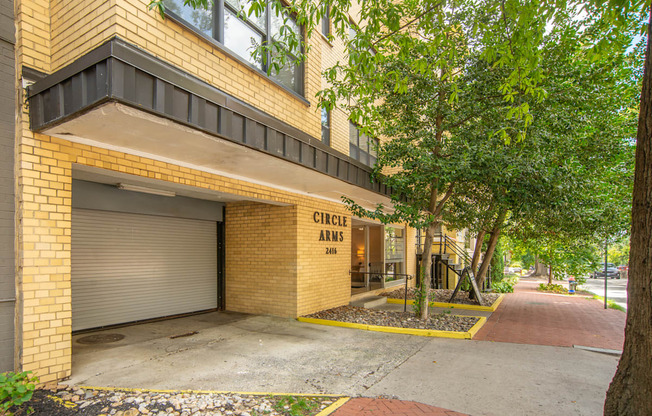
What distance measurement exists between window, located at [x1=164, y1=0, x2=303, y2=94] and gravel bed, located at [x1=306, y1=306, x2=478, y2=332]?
5.20m

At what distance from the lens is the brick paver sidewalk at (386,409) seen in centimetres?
398

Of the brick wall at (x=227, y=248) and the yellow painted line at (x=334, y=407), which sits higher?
the brick wall at (x=227, y=248)

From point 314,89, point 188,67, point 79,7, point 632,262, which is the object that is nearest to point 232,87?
point 188,67

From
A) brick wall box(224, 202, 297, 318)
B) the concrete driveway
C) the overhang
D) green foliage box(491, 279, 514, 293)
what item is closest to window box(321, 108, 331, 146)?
brick wall box(224, 202, 297, 318)

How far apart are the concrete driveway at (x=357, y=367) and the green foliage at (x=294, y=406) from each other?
30 centimetres

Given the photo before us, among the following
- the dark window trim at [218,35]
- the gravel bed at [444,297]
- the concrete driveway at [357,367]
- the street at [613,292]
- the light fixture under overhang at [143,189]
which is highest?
the dark window trim at [218,35]

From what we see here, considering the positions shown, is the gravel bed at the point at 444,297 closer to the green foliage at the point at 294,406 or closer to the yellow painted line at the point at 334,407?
the yellow painted line at the point at 334,407

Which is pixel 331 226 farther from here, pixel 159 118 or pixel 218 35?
pixel 159 118

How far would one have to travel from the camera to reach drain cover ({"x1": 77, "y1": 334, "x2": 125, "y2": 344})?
20.2ft

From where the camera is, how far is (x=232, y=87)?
6.23 meters

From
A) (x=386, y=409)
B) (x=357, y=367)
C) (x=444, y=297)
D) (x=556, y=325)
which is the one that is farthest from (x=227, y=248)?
(x=556, y=325)

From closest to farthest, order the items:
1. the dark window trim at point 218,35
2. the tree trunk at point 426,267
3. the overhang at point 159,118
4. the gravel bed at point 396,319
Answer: the overhang at point 159,118, the dark window trim at point 218,35, the gravel bed at point 396,319, the tree trunk at point 426,267

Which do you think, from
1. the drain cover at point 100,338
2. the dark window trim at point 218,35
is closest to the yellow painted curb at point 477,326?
the dark window trim at point 218,35

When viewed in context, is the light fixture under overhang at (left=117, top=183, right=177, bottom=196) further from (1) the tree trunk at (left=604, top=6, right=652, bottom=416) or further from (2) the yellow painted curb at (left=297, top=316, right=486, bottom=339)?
(1) the tree trunk at (left=604, top=6, right=652, bottom=416)
